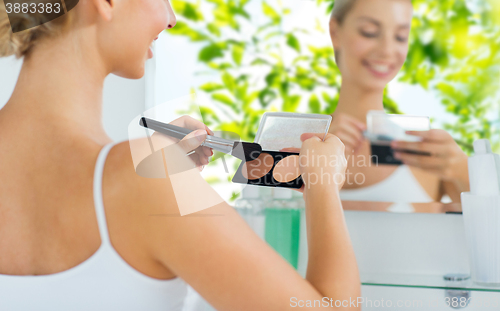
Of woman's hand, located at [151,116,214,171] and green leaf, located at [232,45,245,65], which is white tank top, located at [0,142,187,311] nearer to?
woman's hand, located at [151,116,214,171]

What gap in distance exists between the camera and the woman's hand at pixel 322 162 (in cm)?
44

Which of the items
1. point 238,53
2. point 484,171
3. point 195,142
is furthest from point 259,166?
point 484,171

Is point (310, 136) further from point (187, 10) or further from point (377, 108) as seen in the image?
point (187, 10)

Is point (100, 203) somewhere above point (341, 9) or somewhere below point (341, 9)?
below

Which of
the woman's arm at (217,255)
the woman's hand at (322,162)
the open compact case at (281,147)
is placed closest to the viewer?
the woman's arm at (217,255)

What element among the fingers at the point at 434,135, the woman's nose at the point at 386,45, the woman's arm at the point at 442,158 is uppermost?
the woman's nose at the point at 386,45

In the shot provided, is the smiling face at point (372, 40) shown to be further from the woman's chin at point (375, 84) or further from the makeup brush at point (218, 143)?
the makeup brush at point (218, 143)

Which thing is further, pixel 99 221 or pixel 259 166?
pixel 259 166

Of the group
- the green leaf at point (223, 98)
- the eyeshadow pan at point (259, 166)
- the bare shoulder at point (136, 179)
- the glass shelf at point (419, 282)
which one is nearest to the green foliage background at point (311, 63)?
the green leaf at point (223, 98)

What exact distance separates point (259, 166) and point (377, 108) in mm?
225

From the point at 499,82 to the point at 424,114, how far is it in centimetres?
13

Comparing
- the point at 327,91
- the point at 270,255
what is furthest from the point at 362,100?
the point at 270,255

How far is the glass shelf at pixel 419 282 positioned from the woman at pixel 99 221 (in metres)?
0.26

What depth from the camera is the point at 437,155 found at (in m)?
0.60
